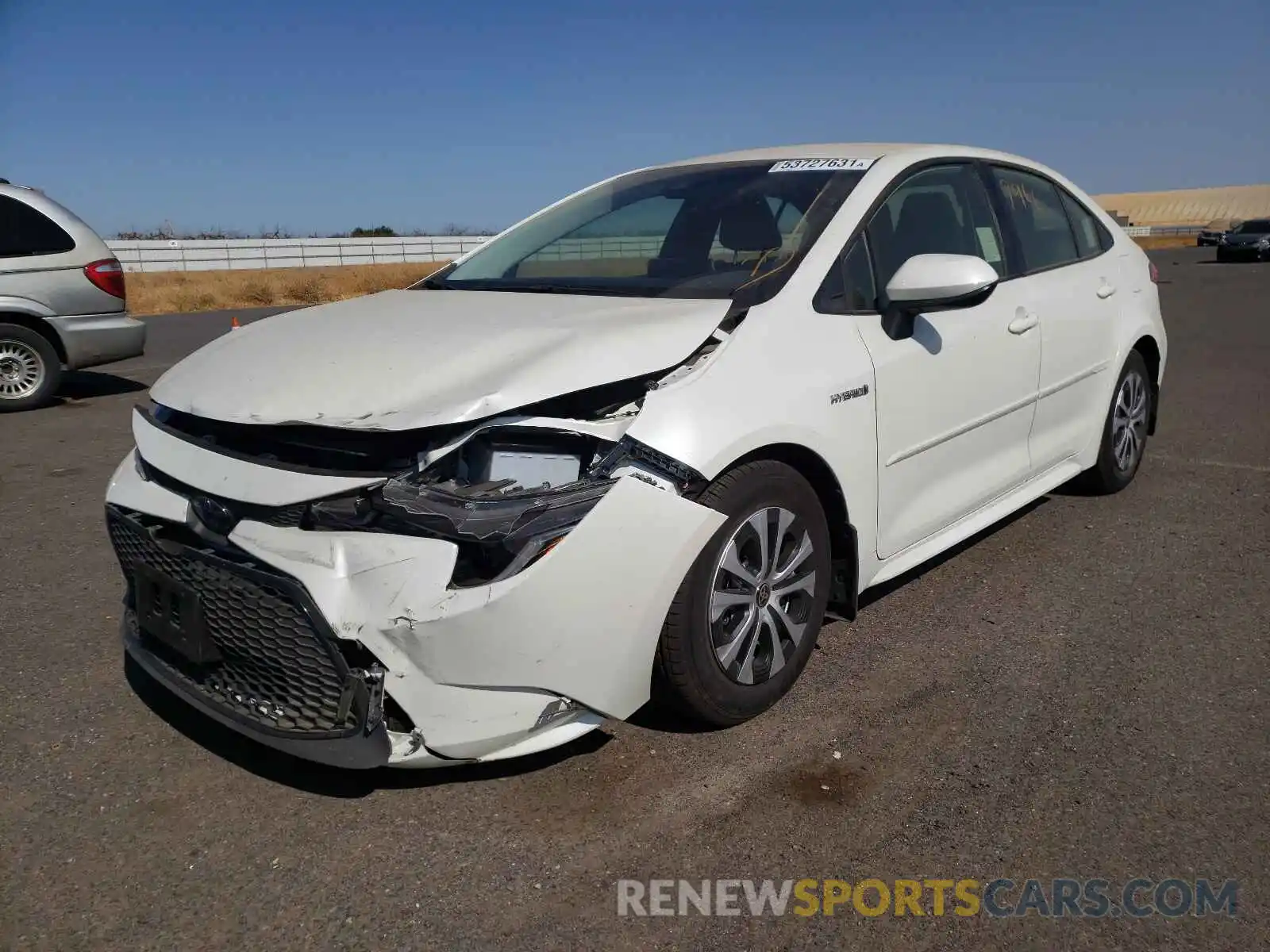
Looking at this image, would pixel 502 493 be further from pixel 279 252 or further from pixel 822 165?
pixel 279 252

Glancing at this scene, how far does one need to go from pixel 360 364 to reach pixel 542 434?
0.58m

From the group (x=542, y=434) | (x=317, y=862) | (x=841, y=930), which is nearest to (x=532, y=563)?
(x=542, y=434)

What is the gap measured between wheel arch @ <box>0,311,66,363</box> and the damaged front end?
294 inches

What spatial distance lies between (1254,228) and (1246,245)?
1985 mm

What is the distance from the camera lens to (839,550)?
3.24 metres

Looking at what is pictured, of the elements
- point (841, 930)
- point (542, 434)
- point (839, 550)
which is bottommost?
point (841, 930)

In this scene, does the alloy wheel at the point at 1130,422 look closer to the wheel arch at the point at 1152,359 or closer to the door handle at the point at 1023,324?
the wheel arch at the point at 1152,359

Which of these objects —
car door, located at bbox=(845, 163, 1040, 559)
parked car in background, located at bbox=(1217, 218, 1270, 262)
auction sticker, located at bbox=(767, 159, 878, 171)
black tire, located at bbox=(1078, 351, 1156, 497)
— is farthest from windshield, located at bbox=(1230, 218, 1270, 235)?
auction sticker, located at bbox=(767, 159, 878, 171)

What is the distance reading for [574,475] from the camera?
8.46 ft

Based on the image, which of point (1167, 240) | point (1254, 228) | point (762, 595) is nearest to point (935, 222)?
point (762, 595)

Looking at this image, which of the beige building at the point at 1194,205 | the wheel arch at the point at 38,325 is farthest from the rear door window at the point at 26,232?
the beige building at the point at 1194,205

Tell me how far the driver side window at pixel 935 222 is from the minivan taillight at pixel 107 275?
727 centimetres

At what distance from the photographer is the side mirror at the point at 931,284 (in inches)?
127

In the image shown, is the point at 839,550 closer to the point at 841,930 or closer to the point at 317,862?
the point at 841,930
